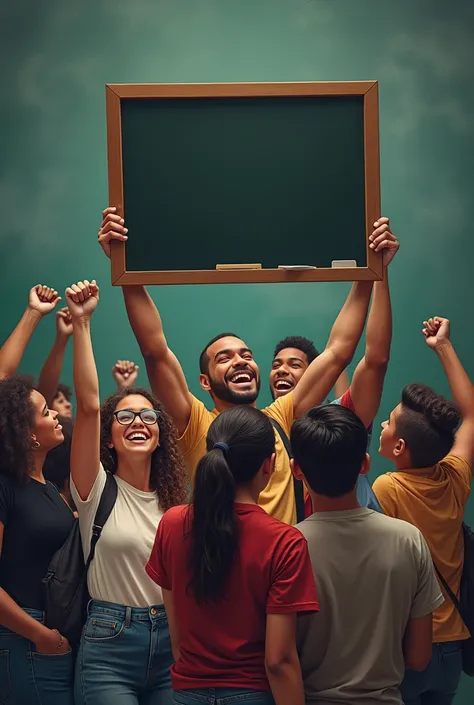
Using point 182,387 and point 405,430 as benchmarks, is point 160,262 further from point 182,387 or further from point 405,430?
point 405,430

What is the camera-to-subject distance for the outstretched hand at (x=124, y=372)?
4461mm

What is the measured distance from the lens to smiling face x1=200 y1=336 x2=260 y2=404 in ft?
10.1

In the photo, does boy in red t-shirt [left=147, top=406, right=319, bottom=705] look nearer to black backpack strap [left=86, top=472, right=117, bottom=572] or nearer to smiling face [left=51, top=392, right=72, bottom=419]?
black backpack strap [left=86, top=472, right=117, bottom=572]

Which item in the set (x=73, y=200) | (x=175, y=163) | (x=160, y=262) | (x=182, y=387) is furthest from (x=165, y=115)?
(x=73, y=200)

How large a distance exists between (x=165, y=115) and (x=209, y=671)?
4.72 ft

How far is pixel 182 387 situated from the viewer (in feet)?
9.41

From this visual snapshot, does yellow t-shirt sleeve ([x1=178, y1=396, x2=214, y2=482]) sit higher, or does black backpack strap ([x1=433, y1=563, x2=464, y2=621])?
yellow t-shirt sleeve ([x1=178, y1=396, x2=214, y2=482])

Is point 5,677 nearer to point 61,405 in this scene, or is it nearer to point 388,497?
point 388,497

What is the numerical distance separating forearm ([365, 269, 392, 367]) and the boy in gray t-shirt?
34.0 inches

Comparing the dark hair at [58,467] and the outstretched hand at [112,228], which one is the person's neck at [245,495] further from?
the dark hair at [58,467]

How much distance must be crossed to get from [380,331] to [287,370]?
102 cm

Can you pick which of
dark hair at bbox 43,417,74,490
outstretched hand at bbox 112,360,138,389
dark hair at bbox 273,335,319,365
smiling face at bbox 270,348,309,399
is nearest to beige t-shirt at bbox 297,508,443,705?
dark hair at bbox 43,417,74,490

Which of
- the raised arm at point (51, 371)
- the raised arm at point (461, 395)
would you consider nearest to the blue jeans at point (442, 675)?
the raised arm at point (461, 395)

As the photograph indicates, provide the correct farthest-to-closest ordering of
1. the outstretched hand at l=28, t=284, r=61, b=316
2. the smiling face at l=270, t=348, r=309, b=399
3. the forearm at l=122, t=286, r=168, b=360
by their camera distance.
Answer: the smiling face at l=270, t=348, r=309, b=399
the outstretched hand at l=28, t=284, r=61, b=316
the forearm at l=122, t=286, r=168, b=360
